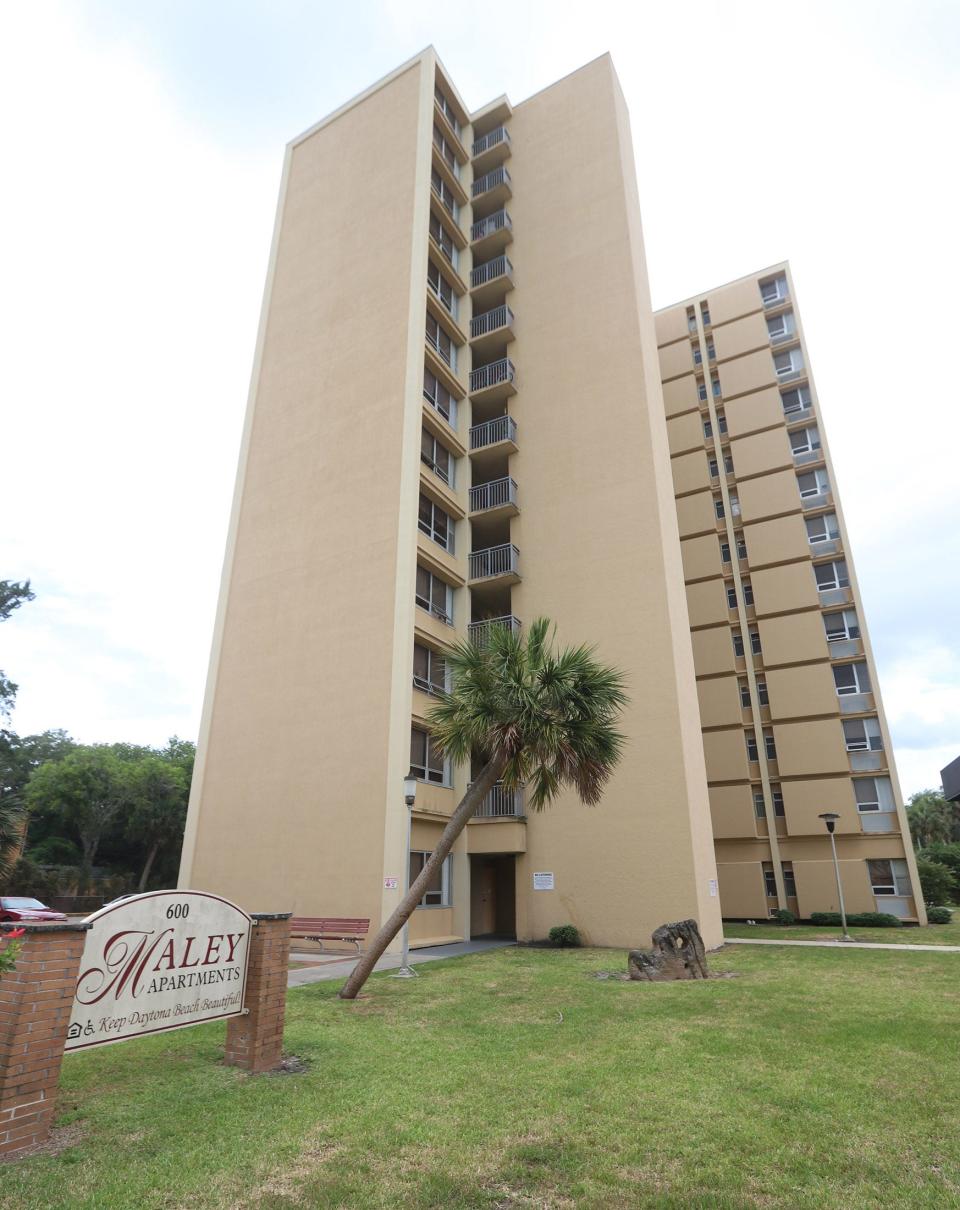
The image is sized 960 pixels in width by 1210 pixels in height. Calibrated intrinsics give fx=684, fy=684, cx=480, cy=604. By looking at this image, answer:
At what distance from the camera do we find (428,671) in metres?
22.0

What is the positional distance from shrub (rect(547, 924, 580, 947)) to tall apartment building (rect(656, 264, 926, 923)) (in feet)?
43.0

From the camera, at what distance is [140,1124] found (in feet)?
19.1

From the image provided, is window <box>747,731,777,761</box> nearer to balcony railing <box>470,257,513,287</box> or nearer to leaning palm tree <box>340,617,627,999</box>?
leaning palm tree <box>340,617,627,999</box>

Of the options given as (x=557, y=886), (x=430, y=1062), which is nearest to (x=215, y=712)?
(x=557, y=886)

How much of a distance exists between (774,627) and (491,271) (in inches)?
813

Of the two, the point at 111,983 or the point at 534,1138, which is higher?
the point at 111,983

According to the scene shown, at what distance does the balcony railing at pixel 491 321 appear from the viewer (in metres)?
28.5

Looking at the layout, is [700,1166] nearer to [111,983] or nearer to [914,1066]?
[914,1066]

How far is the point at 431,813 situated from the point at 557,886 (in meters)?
4.47

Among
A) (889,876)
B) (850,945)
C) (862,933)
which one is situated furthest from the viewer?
(889,876)

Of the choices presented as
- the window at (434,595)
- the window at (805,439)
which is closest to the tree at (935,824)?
the window at (805,439)

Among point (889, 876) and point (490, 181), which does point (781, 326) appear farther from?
point (889, 876)

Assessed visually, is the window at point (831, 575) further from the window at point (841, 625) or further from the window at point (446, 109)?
the window at point (446, 109)

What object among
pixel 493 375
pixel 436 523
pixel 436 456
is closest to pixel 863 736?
pixel 436 523
